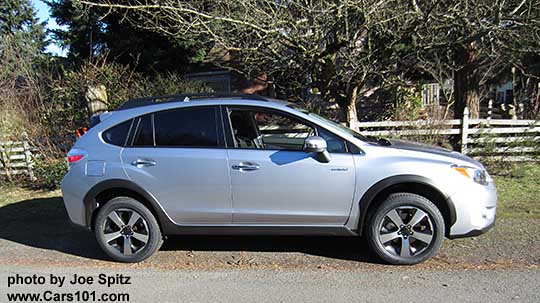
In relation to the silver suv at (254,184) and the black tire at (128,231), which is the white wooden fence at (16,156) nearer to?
the silver suv at (254,184)

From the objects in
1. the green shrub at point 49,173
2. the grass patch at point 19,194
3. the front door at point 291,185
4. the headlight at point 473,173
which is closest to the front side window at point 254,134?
the front door at point 291,185

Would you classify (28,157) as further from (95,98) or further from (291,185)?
(291,185)

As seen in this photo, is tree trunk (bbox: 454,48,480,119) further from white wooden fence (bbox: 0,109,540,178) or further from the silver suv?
the silver suv

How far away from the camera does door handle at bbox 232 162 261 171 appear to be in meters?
4.10

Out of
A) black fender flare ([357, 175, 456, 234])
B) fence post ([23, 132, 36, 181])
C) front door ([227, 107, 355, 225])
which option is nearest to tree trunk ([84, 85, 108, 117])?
fence post ([23, 132, 36, 181])

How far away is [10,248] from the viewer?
4961mm

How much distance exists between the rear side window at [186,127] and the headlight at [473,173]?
8.08ft

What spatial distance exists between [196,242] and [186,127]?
147cm

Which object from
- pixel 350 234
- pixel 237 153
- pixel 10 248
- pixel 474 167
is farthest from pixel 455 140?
pixel 10 248

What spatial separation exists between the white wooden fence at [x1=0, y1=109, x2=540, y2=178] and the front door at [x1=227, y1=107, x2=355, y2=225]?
4550 mm

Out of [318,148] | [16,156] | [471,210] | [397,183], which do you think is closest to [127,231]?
[318,148]

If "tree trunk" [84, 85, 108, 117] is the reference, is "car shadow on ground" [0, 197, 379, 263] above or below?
below

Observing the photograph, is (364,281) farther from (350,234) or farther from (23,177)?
(23,177)

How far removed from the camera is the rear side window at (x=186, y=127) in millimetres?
4285
